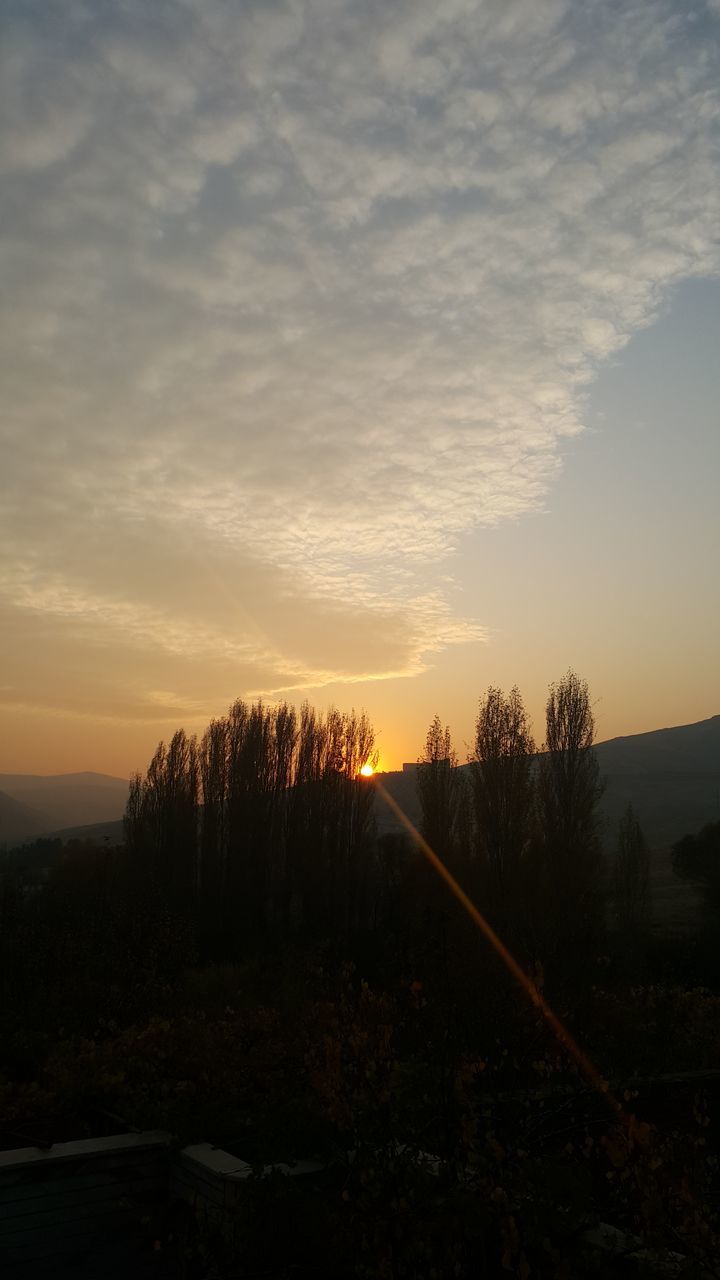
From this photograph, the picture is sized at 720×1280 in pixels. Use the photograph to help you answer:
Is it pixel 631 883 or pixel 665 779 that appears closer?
pixel 631 883

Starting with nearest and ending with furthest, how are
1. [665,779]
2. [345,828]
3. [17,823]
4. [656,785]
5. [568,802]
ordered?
[568,802]
[345,828]
[656,785]
[665,779]
[17,823]

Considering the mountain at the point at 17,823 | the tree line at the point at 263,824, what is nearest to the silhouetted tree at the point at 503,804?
the tree line at the point at 263,824

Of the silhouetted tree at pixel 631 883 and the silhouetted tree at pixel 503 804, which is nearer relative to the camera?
the silhouetted tree at pixel 503 804

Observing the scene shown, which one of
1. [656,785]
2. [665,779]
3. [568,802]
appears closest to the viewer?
[568,802]

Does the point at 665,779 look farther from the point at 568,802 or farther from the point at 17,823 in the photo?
the point at 17,823

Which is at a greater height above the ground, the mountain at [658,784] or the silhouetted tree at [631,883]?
the mountain at [658,784]

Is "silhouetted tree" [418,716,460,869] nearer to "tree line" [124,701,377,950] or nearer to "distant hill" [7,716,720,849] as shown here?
"tree line" [124,701,377,950]

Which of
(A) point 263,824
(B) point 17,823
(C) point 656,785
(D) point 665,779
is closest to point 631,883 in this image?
(A) point 263,824

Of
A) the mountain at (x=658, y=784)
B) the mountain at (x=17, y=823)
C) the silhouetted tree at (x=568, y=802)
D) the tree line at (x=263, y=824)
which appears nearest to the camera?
the silhouetted tree at (x=568, y=802)

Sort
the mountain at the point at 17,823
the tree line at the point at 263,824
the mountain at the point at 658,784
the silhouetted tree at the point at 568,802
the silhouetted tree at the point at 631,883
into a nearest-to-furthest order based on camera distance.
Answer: the silhouetted tree at the point at 568,802 → the tree line at the point at 263,824 → the silhouetted tree at the point at 631,883 → the mountain at the point at 658,784 → the mountain at the point at 17,823

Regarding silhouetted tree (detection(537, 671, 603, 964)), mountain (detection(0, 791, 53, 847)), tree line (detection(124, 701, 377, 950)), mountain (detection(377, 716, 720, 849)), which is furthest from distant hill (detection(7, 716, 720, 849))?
silhouetted tree (detection(537, 671, 603, 964))

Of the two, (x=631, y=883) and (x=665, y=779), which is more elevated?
(x=665, y=779)

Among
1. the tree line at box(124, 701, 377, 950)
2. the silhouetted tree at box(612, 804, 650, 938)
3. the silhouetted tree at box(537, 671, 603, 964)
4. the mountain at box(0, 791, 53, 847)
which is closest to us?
the silhouetted tree at box(537, 671, 603, 964)

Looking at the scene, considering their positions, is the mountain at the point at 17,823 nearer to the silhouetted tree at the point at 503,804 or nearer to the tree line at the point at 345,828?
the tree line at the point at 345,828
